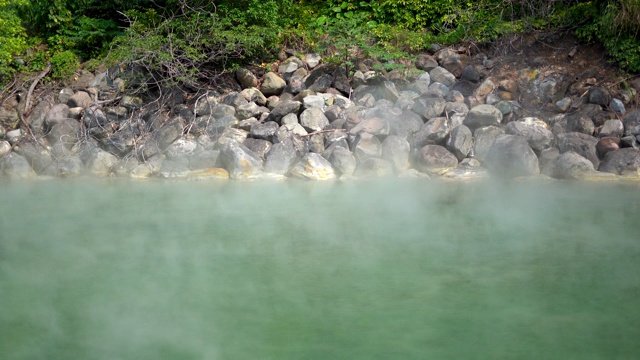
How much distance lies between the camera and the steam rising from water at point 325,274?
4.16 m

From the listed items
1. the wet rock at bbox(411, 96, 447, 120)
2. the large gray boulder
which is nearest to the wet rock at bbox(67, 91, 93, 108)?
the wet rock at bbox(411, 96, 447, 120)

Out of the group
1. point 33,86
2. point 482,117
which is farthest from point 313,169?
point 33,86

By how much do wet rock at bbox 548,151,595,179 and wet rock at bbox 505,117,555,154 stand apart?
0.46 m

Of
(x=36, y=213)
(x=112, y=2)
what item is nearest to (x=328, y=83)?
(x=112, y=2)

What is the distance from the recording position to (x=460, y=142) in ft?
31.7

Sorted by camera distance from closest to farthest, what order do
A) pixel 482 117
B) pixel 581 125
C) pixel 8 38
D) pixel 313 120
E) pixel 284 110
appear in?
pixel 581 125, pixel 482 117, pixel 313 120, pixel 284 110, pixel 8 38

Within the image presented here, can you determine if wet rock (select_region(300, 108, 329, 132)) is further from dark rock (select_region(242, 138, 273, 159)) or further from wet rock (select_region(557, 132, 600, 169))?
wet rock (select_region(557, 132, 600, 169))

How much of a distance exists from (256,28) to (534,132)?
14.8 feet

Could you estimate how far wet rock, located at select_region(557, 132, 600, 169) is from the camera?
30.8 feet

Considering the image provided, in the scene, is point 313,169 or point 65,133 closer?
point 313,169

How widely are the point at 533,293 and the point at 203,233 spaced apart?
124 inches

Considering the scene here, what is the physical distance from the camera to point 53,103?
461 inches

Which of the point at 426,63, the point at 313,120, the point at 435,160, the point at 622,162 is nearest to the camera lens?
the point at 622,162

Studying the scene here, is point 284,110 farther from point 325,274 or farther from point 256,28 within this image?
point 325,274
